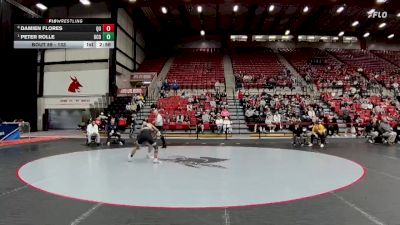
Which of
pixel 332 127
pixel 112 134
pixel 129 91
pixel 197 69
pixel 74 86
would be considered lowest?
pixel 112 134

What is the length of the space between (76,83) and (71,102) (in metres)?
1.44

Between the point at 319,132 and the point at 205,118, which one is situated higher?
the point at 205,118

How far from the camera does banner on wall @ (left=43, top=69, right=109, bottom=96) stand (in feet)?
84.5

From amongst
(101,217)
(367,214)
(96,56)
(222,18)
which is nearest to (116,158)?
(101,217)

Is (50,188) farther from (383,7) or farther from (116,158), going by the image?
(383,7)

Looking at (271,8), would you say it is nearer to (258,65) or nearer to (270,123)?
(258,65)

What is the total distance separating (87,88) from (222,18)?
48.4 feet

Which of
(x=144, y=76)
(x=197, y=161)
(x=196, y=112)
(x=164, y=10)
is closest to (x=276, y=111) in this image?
(x=196, y=112)

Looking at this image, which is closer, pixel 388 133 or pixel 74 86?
pixel 388 133

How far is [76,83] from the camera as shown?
86.5 ft

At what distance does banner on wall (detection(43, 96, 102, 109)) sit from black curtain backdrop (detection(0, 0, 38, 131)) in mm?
1434

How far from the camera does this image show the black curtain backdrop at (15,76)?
21406 millimetres
